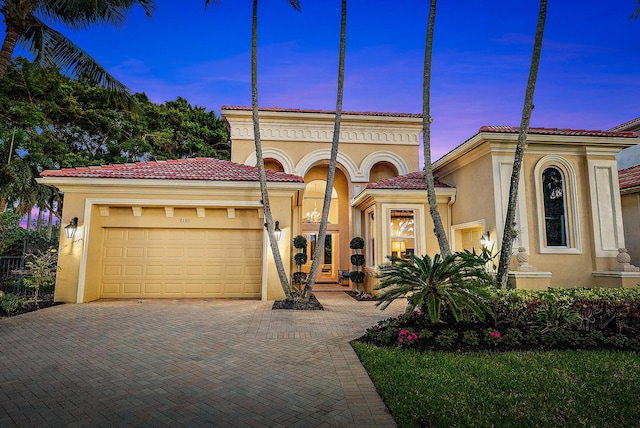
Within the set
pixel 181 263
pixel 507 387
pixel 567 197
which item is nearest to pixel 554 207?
pixel 567 197

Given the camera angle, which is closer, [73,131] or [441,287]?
[441,287]

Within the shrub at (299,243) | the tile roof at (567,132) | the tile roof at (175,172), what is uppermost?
the tile roof at (567,132)

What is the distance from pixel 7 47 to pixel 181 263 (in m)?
7.20

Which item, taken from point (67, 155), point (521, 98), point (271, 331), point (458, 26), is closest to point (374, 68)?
point (458, 26)

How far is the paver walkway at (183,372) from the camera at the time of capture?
10.3 ft

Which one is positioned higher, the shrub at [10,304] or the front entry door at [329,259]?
the front entry door at [329,259]

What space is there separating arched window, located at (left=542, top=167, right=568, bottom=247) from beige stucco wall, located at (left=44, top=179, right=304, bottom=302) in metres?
7.85

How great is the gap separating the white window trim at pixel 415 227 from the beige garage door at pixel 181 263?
4.61 meters

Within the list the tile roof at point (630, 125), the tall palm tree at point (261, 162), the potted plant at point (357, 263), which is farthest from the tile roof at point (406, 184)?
the tile roof at point (630, 125)

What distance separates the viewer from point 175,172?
Answer: 10.9 metres

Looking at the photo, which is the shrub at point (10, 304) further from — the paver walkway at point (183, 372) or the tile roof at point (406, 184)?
the tile roof at point (406, 184)

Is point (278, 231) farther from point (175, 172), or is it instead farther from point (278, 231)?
point (175, 172)

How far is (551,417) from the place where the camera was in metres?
3.07

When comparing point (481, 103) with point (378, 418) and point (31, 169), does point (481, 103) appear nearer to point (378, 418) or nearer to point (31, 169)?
point (378, 418)
